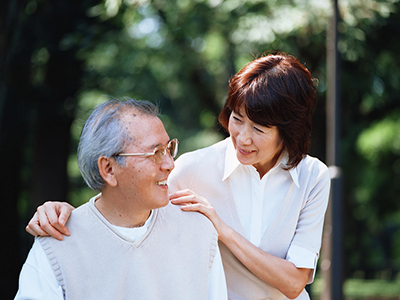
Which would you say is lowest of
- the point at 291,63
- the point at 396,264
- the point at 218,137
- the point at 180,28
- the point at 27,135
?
the point at 396,264

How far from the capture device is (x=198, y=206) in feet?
8.18

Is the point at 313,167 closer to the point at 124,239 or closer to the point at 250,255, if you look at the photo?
the point at 250,255

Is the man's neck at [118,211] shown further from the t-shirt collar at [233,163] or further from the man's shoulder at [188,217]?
the t-shirt collar at [233,163]

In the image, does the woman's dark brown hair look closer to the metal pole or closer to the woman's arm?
the woman's arm

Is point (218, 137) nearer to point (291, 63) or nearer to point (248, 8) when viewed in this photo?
Result: point (248, 8)

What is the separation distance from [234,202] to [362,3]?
5.07 meters

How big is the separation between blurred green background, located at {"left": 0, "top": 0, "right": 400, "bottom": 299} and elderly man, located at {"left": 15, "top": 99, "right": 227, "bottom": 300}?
3.47 meters

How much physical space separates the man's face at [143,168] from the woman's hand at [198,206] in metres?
0.21

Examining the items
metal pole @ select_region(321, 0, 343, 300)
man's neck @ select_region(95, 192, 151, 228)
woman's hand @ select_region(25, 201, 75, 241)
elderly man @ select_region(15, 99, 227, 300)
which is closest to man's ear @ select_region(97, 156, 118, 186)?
elderly man @ select_region(15, 99, 227, 300)

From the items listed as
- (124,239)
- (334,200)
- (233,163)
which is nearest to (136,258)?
(124,239)

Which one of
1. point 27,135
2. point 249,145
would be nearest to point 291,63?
point 249,145

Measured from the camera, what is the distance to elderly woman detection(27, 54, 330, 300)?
2523 millimetres

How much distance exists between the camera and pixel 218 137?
1211cm

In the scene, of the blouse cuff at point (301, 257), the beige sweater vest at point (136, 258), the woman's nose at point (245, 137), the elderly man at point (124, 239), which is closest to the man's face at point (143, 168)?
→ the elderly man at point (124, 239)
